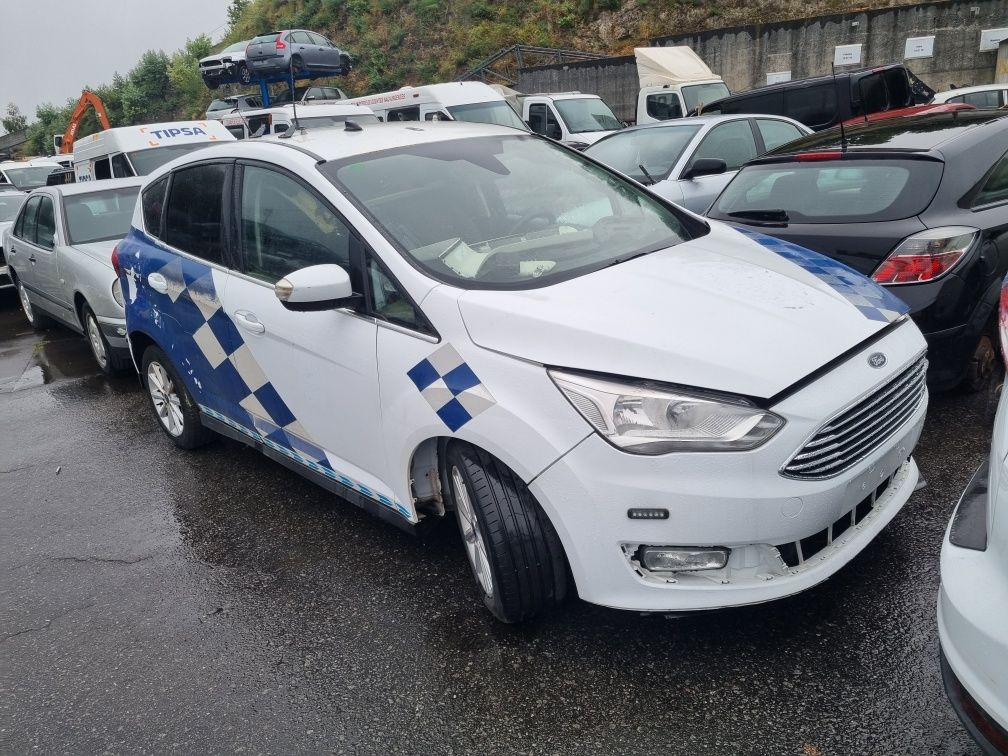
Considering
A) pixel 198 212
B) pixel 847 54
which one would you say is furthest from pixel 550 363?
pixel 847 54

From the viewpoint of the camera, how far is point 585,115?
Answer: 15.2 metres

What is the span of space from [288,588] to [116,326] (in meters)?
3.75

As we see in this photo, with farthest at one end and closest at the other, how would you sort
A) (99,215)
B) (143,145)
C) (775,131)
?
1. (143,145)
2. (775,131)
3. (99,215)

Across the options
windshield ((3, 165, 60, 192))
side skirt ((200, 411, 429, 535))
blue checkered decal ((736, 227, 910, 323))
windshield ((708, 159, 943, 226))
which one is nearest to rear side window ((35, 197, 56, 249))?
side skirt ((200, 411, 429, 535))

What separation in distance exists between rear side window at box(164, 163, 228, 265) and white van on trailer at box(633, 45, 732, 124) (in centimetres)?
1191

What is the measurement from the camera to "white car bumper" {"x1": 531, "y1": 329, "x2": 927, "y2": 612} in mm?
2279

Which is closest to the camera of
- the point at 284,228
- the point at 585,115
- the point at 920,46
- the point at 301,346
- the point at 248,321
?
the point at 301,346

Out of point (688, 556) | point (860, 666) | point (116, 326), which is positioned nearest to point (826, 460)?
point (688, 556)

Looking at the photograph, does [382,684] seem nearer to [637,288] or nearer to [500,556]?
[500,556]

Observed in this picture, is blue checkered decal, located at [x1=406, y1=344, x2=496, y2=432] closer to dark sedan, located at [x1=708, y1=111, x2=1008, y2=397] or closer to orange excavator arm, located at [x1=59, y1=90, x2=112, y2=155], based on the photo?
dark sedan, located at [x1=708, y1=111, x2=1008, y2=397]

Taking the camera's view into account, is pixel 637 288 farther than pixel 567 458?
Yes

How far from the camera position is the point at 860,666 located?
8.26 feet

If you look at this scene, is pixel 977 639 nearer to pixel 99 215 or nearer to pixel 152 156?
pixel 99 215

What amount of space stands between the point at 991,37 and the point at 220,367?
68.5ft
